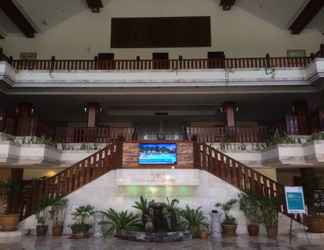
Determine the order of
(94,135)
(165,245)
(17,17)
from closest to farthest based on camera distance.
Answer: (165,245) < (94,135) < (17,17)

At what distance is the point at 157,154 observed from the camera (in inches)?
289

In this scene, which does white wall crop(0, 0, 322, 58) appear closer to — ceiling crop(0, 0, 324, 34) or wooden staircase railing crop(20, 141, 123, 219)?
ceiling crop(0, 0, 324, 34)

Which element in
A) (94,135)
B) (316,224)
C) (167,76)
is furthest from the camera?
(167,76)

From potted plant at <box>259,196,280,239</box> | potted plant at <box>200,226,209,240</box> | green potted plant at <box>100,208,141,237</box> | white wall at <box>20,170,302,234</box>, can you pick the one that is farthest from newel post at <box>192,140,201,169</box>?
green potted plant at <box>100,208,141,237</box>

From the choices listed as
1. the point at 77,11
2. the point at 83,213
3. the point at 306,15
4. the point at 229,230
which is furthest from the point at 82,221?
the point at 306,15

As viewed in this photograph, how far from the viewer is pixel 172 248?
17.4ft

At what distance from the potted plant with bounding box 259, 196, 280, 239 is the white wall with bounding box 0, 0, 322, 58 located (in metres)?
8.41

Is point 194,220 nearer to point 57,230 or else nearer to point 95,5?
point 57,230

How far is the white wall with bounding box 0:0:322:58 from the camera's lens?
1319 centimetres

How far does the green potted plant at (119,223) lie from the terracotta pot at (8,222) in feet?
6.86

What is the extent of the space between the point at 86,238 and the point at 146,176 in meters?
2.01

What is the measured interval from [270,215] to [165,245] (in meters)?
2.66

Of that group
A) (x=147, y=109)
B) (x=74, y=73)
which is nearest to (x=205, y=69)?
(x=147, y=109)

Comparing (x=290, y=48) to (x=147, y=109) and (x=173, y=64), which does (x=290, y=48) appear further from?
(x=147, y=109)
